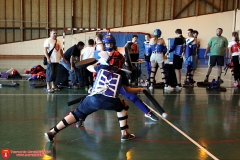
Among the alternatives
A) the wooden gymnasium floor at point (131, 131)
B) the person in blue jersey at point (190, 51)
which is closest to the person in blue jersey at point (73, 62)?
the wooden gymnasium floor at point (131, 131)

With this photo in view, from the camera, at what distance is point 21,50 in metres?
26.5

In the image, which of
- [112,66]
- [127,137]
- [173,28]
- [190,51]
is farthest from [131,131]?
[173,28]

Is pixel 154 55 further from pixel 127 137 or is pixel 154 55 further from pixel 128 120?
pixel 127 137

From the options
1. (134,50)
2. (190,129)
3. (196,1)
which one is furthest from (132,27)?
(190,129)

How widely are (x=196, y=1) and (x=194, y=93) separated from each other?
19.4m

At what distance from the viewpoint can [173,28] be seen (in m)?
28.0

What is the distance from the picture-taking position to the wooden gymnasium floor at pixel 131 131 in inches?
182

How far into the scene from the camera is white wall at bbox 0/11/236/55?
2636cm

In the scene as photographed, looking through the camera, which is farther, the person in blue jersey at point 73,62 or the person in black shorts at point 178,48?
the person in blue jersey at point 73,62

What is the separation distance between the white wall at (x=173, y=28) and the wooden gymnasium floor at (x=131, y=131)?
60.6ft

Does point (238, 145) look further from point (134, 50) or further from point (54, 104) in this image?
point (134, 50)

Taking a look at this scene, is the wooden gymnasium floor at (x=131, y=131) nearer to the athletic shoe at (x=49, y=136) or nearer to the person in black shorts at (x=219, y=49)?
the athletic shoe at (x=49, y=136)

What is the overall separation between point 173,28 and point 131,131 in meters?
23.3

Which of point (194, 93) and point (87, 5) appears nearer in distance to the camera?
point (194, 93)
